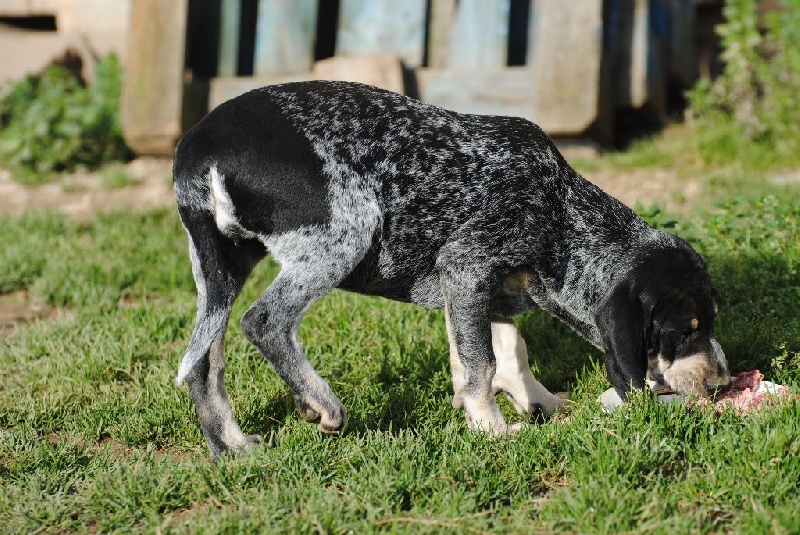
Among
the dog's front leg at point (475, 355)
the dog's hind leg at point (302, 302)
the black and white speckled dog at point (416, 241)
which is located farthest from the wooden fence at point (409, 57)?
the dog's hind leg at point (302, 302)

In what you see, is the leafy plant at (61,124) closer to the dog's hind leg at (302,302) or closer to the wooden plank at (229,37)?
the wooden plank at (229,37)

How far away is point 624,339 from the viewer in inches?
154

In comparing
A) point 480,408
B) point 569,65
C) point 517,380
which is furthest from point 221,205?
point 569,65

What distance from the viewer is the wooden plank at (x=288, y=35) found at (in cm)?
889

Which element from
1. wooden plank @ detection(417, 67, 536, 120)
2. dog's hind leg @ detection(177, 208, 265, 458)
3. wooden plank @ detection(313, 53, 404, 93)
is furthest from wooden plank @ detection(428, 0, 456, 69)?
dog's hind leg @ detection(177, 208, 265, 458)

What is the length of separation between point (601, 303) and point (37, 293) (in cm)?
377

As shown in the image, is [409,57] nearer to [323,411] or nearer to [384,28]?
[384,28]

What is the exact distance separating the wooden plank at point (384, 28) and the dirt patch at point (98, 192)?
2082 mm

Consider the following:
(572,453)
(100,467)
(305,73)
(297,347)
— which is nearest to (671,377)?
(572,453)

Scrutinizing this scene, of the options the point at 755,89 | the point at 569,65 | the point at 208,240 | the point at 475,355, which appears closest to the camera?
the point at 208,240

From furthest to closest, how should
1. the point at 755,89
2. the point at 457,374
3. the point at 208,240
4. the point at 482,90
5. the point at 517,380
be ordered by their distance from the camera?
the point at 755,89 < the point at 482,90 < the point at 517,380 < the point at 457,374 < the point at 208,240

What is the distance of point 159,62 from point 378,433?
5.63m

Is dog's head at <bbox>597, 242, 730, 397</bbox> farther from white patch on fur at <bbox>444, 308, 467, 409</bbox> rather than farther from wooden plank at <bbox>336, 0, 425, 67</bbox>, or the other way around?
wooden plank at <bbox>336, 0, 425, 67</bbox>

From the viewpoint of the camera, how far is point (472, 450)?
377 centimetres
